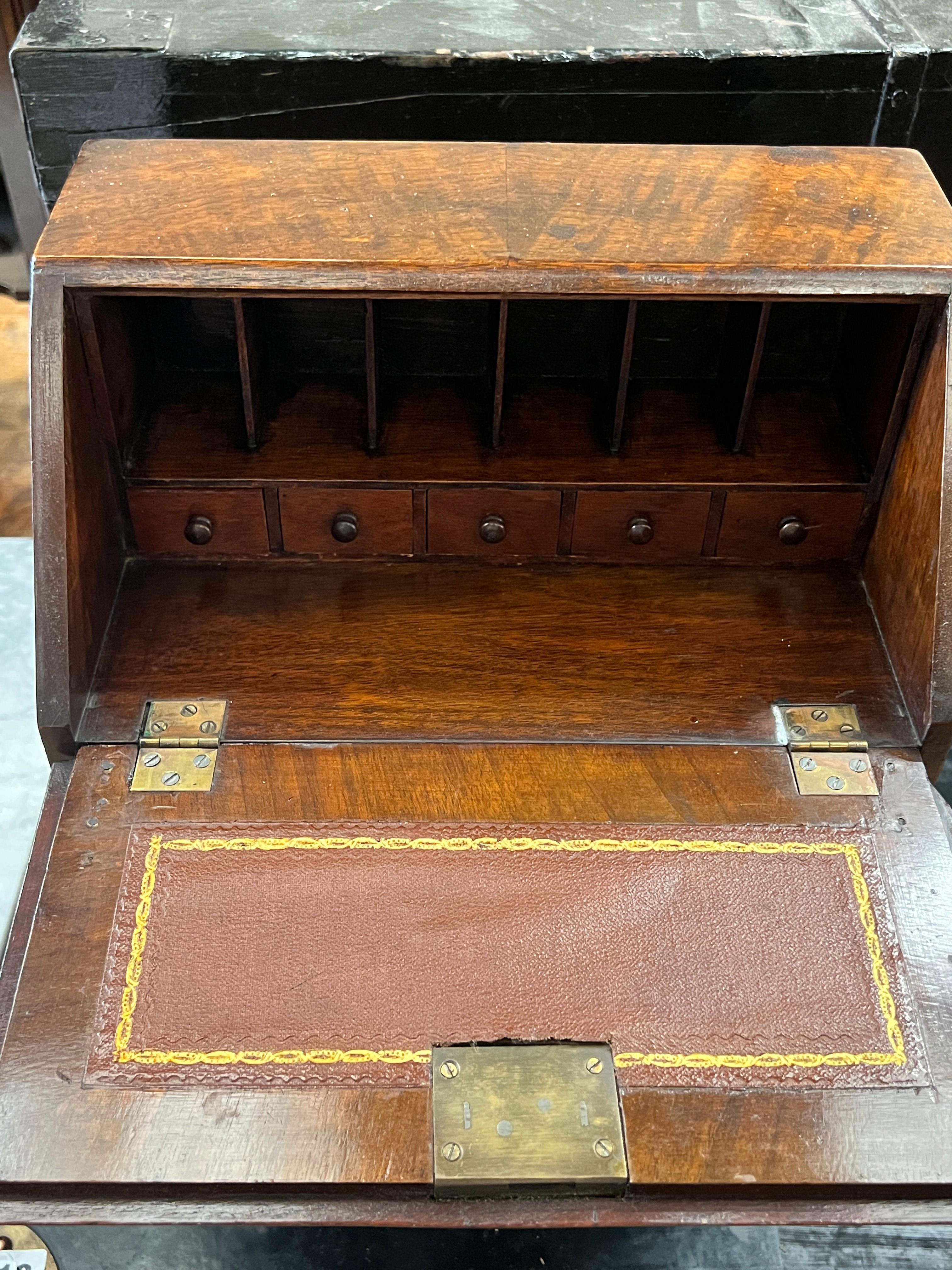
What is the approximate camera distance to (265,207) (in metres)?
1.42

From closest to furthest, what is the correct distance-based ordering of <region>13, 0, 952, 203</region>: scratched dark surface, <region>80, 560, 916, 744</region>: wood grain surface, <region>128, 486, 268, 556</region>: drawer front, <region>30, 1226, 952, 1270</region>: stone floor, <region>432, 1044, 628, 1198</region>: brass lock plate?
<region>432, 1044, 628, 1198</region>: brass lock plate → <region>30, 1226, 952, 1270</region>: stone floor → <region>80, 560, 916, 744</region>: wood grain surface → <region>128, 486, 268, 556</region>: drawer front → <region>13, 0, 952, 203</region>: scratched dark surface

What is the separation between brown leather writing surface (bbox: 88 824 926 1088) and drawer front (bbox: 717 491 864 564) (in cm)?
48

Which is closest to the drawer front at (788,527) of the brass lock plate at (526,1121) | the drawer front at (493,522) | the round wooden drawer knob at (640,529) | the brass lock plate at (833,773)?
the round wooden drawer knob at (640,529)

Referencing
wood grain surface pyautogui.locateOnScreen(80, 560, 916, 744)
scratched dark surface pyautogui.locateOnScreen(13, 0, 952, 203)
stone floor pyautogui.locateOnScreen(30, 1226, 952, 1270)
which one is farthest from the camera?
scratched dark surface pyautogui.locateOnScreen(13, 0, 952, 203)

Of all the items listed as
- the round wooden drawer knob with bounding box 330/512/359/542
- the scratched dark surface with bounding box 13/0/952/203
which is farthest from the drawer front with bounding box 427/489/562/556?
the scratched dark surface with bounding box 13/0/952/203

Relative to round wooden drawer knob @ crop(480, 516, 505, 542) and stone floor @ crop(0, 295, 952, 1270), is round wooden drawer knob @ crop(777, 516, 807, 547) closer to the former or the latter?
round wooden drawer knob @ crop(480, 516, 505, 542)

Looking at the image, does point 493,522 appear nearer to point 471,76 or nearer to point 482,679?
point 482,679

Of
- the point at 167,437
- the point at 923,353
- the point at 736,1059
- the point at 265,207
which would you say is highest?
the point at 265,207

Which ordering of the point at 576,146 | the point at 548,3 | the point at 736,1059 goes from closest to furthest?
the point at 736,1059, the point at 576,146, the point at 548,3

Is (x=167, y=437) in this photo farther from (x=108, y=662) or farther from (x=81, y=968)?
(x=81, y=968)

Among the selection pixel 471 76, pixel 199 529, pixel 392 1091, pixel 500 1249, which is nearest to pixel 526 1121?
pixel 392 1091

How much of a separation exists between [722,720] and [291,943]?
2.01 feet

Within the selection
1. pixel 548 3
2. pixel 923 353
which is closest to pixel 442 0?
pixel 548 3

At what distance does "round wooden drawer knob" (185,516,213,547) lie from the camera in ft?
5.25
